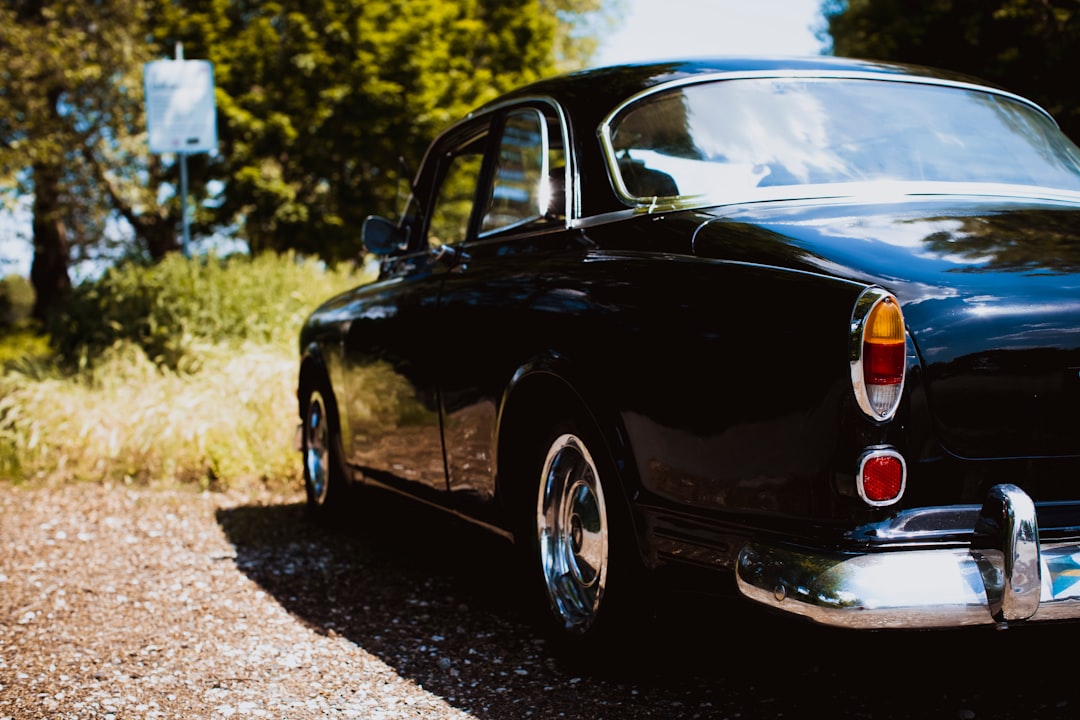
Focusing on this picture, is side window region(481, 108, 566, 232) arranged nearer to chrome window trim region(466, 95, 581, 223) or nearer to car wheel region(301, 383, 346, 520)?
chrome window trim region(466, 95, 581, 223)

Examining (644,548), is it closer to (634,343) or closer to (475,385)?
(634,343)

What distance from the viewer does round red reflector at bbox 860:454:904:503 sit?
265cm

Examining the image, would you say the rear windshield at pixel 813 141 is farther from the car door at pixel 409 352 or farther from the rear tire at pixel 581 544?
the car door at pixel 409 352

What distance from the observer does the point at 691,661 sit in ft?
12.7

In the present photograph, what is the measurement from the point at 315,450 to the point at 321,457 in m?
0.10

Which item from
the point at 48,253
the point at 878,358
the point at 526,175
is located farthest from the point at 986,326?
the point at 48,253

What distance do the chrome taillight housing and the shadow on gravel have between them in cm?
53

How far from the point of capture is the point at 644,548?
3.31 metres

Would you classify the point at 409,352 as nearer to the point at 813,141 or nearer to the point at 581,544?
the point at 581,544

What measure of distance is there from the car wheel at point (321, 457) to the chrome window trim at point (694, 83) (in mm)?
2863

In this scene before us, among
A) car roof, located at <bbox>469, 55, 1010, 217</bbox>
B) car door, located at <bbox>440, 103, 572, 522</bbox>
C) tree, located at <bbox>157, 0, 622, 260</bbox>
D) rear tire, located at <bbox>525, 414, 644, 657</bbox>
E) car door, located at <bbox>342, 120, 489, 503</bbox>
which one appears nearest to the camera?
rear tire, located at <bbox>525, 414, 644, 657</bbox>

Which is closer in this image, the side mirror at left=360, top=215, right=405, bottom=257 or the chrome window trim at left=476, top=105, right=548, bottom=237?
the chrome window trim at left=476, top=105, right=548, bottom=237

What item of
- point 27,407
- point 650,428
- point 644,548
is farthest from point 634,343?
point 27,407

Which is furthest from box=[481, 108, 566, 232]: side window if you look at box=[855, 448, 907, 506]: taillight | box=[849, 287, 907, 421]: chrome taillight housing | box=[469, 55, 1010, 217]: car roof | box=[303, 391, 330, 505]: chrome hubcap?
box=[303, 391, 330, 505]: chrome hubcap
